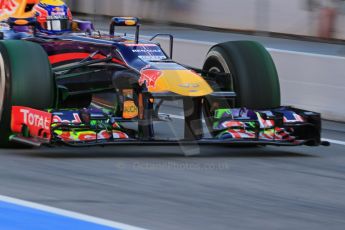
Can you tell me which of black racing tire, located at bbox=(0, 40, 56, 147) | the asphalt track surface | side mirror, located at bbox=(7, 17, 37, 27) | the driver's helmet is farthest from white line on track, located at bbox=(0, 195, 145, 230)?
the driver's helmet

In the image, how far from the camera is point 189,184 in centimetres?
761

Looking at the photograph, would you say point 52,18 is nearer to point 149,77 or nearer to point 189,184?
point 149,77

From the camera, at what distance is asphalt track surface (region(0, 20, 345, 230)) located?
21.4 ft

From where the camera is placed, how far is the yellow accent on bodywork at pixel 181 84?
865cm

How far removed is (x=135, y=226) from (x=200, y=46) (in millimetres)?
7752

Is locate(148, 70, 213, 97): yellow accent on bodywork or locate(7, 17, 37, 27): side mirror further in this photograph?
locate(7, 17, 37, 27): side mirror

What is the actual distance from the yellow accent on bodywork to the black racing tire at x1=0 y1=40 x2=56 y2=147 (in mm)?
921

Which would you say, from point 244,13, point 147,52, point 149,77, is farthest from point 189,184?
point 244,13

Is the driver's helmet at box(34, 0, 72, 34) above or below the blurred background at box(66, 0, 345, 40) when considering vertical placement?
above

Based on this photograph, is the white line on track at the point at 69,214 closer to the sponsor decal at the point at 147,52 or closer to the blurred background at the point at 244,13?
the sponsor decal at the point at 147,52

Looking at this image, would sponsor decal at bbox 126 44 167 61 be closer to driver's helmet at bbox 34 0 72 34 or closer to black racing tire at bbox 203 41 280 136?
black racing tire at bbox 203 41 280 136

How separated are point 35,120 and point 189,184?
1645 mm

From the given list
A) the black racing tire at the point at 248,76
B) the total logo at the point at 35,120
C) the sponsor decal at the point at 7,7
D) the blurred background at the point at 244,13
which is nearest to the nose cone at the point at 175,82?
the black racing tire at the point at 248,76

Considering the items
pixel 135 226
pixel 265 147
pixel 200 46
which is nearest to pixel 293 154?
pixel 265 147
